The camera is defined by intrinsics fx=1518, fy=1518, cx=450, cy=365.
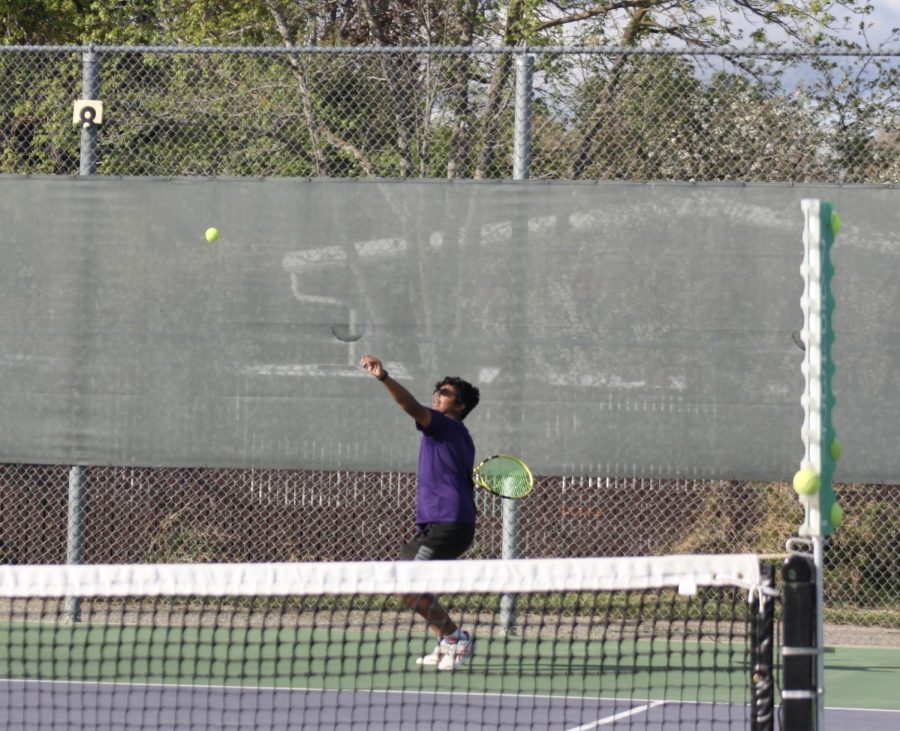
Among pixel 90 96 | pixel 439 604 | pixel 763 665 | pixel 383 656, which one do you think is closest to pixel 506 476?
pixel 439 604

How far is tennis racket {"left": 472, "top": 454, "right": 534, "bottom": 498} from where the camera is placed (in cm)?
653

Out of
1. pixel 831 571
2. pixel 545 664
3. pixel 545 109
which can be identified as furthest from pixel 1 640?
pixel 831 571

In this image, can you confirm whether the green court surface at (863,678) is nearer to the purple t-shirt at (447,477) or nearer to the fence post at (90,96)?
the purple t-shirt at (447,477)

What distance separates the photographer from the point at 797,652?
317 cm

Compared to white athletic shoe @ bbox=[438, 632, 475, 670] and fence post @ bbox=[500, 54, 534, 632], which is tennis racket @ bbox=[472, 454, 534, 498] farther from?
white athletic shoe @ bbox=[438, 632, 475, 670]

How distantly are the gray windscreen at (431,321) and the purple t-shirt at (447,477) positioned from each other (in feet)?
2.38

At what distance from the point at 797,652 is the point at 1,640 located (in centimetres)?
474

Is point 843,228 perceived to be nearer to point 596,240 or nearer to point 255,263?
point 596,240

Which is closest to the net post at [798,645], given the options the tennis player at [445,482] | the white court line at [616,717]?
the white court line at [616,717]

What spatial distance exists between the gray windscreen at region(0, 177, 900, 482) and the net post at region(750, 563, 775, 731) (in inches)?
139

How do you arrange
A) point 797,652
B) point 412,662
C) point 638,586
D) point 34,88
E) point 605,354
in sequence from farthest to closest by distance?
point 34,88
point 605,354
point 412,662
point 638,586
point 797,652

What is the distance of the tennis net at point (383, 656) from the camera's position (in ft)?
12.3

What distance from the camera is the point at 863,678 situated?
6340 mm

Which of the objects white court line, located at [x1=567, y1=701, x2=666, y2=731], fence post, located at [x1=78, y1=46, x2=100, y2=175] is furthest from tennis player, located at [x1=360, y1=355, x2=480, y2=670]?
fence post, located at [x1=78, y1=46, x2=100, y2=175]
